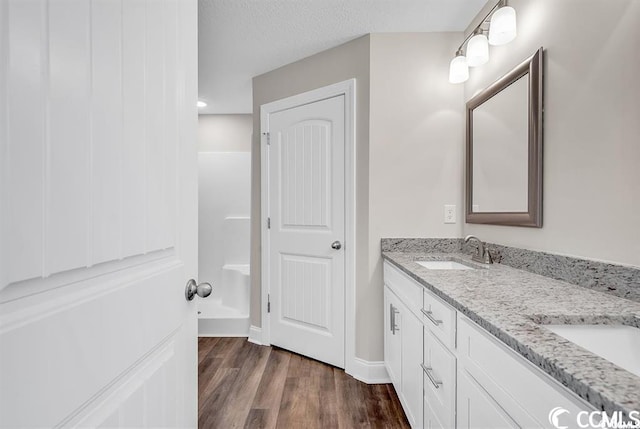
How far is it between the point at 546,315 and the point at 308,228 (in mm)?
1845

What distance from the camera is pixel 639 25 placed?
1.00 metres

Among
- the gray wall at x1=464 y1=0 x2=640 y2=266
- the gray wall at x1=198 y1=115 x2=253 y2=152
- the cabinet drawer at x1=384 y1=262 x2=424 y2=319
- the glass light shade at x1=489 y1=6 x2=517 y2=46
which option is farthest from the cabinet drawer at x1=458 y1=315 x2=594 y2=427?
the gray wall at x1=198 y1=115 x2=253 y2=152

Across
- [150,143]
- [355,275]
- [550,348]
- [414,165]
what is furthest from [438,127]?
[150,143]

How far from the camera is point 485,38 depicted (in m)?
1.77

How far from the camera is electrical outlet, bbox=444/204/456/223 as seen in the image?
224 centimetres

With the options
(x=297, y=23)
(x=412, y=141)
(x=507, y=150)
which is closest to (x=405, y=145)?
(x=412, y=141)

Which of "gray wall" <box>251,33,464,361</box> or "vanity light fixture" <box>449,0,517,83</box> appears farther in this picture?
"gray wall" <box>251,33,464,361</box>

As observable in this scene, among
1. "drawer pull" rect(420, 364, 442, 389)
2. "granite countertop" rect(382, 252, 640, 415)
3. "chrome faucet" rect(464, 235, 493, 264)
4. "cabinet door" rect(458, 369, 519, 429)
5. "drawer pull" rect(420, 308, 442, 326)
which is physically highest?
"chrome faucet" rect(464, 235, 493, 264)

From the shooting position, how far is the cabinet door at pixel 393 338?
71.4 inches

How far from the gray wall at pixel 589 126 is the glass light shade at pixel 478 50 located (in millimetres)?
228

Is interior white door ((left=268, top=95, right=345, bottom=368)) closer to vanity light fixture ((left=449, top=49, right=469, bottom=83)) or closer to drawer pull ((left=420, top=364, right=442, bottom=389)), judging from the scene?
vanity light fixture ((left=449, top=49, right=469, bottom=83))

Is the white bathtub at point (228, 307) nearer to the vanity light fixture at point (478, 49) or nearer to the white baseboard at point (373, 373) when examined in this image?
the white baseboard at point (373, 373)

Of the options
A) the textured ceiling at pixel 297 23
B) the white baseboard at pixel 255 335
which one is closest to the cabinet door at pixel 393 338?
the white baseboard at pixel 255 335

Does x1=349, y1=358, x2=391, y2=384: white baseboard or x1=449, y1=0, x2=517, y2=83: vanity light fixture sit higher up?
x1=449, y1=0, x2=517, y2=83: vanity light fixture
